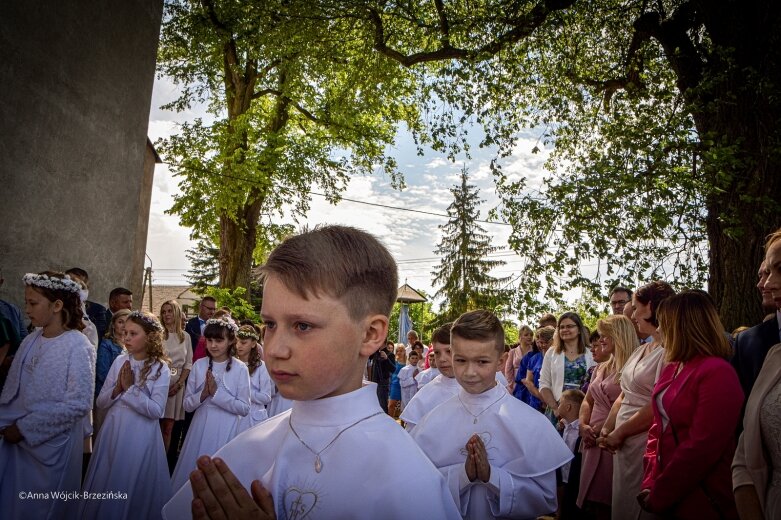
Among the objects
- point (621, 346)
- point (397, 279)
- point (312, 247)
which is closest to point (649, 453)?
point (621, 346)

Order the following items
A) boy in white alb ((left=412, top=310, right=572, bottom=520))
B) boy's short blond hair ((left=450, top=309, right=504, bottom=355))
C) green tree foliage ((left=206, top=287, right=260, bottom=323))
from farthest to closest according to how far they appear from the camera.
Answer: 1. green tree foliage ((left=206, top=287, right=260, bottom=323))
2. boy's short blond hair ((left=450, top=309, right=504, bottom=355))
3. boy in white alb ((left=412, top=310, right=572, bottom=520))

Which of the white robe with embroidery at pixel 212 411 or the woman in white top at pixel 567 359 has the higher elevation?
the woman in white top at pixel 567 359

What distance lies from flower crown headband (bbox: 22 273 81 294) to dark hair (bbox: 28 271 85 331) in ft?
0.09

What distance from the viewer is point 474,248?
143 feet

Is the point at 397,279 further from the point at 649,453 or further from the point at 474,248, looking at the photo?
the point at 474,248

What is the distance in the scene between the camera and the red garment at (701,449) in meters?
2.99

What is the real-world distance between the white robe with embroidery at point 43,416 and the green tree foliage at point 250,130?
11.5 metres

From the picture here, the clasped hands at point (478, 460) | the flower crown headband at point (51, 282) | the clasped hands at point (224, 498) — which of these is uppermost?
the flower crown headband at point (51, 282)

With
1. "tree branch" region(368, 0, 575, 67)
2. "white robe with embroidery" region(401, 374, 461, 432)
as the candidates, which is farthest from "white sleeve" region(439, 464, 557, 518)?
"tree branch" region(368, 0, 575, 67)

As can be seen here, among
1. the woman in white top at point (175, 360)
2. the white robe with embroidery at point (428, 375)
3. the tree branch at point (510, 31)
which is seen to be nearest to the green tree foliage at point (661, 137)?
the tree branch at point (510, 31)

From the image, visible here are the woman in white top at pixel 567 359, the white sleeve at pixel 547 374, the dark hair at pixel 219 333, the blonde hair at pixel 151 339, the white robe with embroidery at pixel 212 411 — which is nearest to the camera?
the blonde hair at pixel 151 339

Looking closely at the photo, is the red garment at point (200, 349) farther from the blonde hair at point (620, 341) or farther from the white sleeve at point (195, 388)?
the blonde hair at point (620, 341)

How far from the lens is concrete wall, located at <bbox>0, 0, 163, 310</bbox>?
25.8 ft

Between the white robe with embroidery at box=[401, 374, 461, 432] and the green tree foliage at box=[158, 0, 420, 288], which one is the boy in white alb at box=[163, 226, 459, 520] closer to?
the white robe with embroidery at box=[401, 374, 461, 432]
